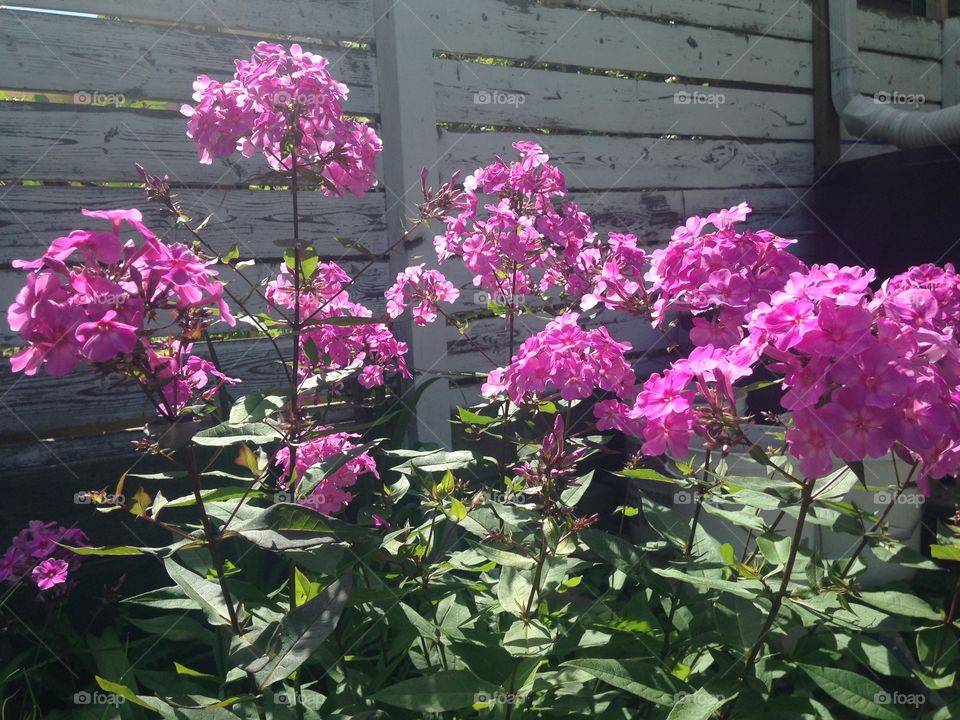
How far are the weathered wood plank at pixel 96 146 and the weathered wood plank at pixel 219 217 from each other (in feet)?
0.14

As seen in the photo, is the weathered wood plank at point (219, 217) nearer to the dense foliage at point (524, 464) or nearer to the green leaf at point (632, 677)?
the dense foliage at point (524, 464)

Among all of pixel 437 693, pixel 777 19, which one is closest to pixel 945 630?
pixel 437 693

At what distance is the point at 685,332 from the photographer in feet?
11.0

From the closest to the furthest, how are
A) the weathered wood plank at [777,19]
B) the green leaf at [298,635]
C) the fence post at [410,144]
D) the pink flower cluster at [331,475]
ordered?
the green leaf at [298,635] < the pink flower cluster at [331,475] < the fence post at [410,144] < the weathered wood plank at [777,19]

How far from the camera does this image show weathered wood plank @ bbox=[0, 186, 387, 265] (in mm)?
2090

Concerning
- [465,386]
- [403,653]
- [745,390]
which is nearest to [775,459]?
[745,390]

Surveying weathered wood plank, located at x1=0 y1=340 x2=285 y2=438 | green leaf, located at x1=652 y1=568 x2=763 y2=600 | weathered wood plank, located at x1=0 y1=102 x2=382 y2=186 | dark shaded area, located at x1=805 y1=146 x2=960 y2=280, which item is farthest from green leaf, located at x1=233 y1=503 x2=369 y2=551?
dark shaded area, located at x1=805 y1=146 x2=960 y2=280

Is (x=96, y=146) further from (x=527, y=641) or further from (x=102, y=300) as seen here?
(x=527, y=641)

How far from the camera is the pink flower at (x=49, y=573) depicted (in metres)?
1.83

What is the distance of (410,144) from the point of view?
2566 mm

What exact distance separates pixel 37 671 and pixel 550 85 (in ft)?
8.25

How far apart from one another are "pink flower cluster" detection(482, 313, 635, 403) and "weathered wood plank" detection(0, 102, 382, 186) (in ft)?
3.97

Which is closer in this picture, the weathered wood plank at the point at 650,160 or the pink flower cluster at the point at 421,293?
the pink flower cluster at the point at 421,293

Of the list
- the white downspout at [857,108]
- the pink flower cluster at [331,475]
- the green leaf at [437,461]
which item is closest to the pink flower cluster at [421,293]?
the pink flower cluster at [331,475]
